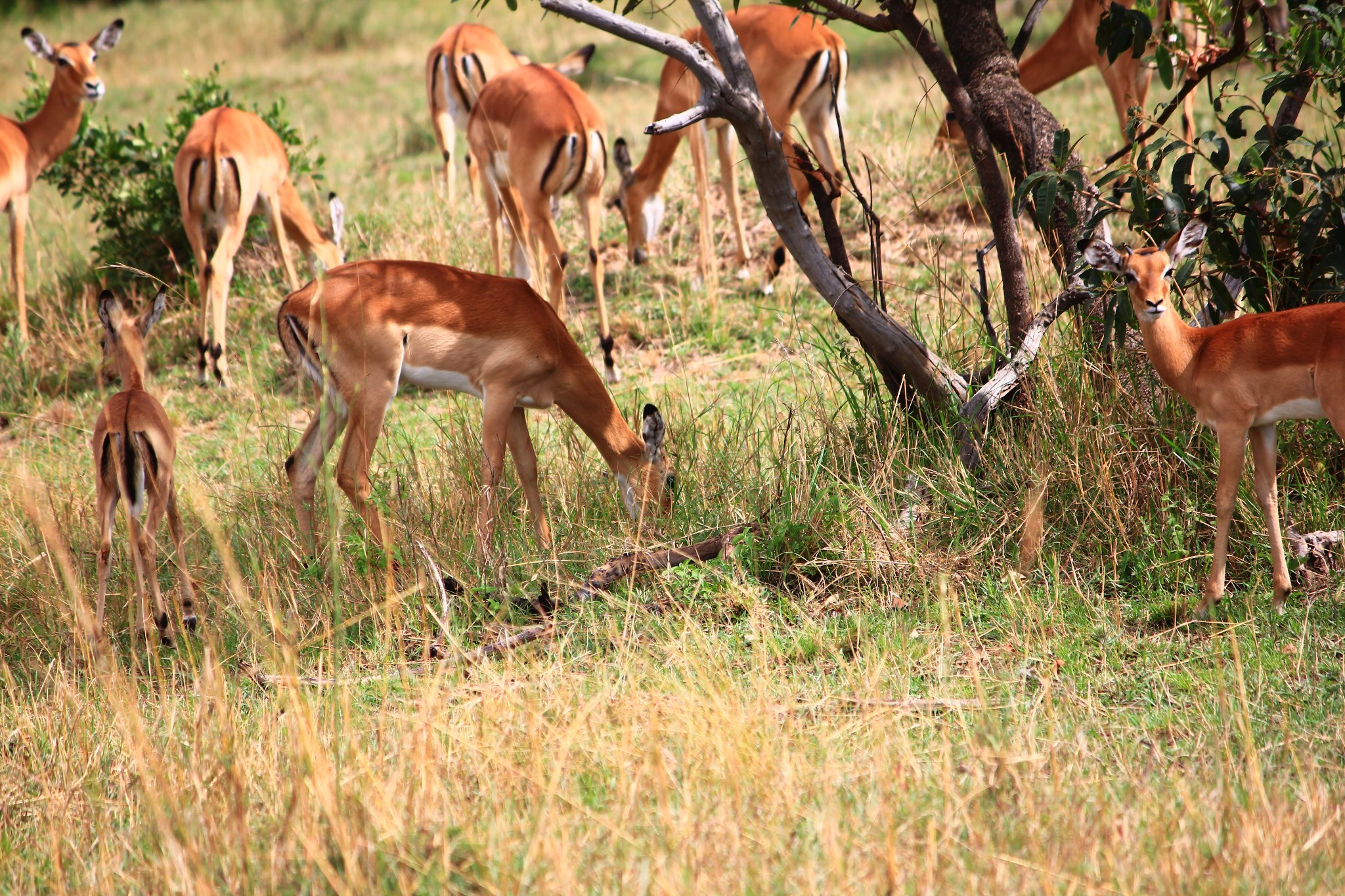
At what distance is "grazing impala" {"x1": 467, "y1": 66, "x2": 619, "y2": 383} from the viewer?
646 centimetres

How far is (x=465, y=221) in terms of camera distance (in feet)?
25.8

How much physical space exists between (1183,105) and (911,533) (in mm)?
4306

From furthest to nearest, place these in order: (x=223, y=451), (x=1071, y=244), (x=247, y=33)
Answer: (x=247, y=33) → (x=223, y=451) → (x=1071, y=244)

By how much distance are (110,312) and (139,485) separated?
69 centimetres

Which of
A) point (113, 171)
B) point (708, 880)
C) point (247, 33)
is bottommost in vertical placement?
point (708, 880)

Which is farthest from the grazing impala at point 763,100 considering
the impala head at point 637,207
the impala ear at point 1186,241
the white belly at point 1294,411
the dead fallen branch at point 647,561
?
the white belly at point 1294,411

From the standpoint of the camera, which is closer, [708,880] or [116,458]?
[708,880]

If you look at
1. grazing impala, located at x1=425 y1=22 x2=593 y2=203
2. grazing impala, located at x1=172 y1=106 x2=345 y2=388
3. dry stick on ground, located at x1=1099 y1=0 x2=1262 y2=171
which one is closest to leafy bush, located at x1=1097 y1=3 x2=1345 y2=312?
dry stick on ground, located at x1=1099 y1=0 x2=1262 y2=171

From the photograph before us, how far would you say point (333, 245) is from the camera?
7.66m

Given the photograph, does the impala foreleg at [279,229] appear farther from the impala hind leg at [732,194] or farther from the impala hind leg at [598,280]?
the impala hind leg at [732,194]

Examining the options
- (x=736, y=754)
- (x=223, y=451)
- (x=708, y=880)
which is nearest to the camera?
(x=708, y=880)

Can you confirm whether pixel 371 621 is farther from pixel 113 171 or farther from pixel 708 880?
pixel 113 171

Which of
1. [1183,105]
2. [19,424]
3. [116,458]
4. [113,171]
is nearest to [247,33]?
[113,171]

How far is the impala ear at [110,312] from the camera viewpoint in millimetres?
3973
